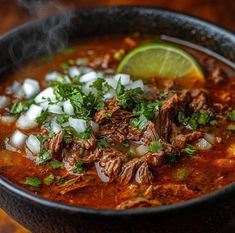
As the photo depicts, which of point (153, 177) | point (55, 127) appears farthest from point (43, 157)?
point (153, 177)

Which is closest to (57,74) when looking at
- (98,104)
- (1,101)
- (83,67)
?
(83,67)

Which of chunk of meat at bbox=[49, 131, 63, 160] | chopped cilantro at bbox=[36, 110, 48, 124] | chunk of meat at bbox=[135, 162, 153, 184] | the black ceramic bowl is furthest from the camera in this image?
chopped cilantro at bbox=[36, 110, 48, 124]

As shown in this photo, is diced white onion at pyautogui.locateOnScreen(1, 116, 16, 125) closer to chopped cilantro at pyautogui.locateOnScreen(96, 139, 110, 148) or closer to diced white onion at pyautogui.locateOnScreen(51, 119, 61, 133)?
diced white onion at pyautogui.locateOnScreen(51, 119, 61, 133)

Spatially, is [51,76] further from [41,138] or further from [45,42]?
[41,138]

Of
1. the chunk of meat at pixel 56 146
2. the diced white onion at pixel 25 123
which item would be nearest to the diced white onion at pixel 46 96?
the diced white onion at pixel 25 123

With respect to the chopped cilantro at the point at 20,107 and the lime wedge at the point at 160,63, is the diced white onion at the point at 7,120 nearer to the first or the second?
the chopped cilantro at the point at 20,107

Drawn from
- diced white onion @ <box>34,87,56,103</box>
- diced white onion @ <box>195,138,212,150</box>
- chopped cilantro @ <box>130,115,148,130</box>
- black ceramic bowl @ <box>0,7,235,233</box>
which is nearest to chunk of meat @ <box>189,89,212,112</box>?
diced white onion @ <box>195,138,212,150</box>
